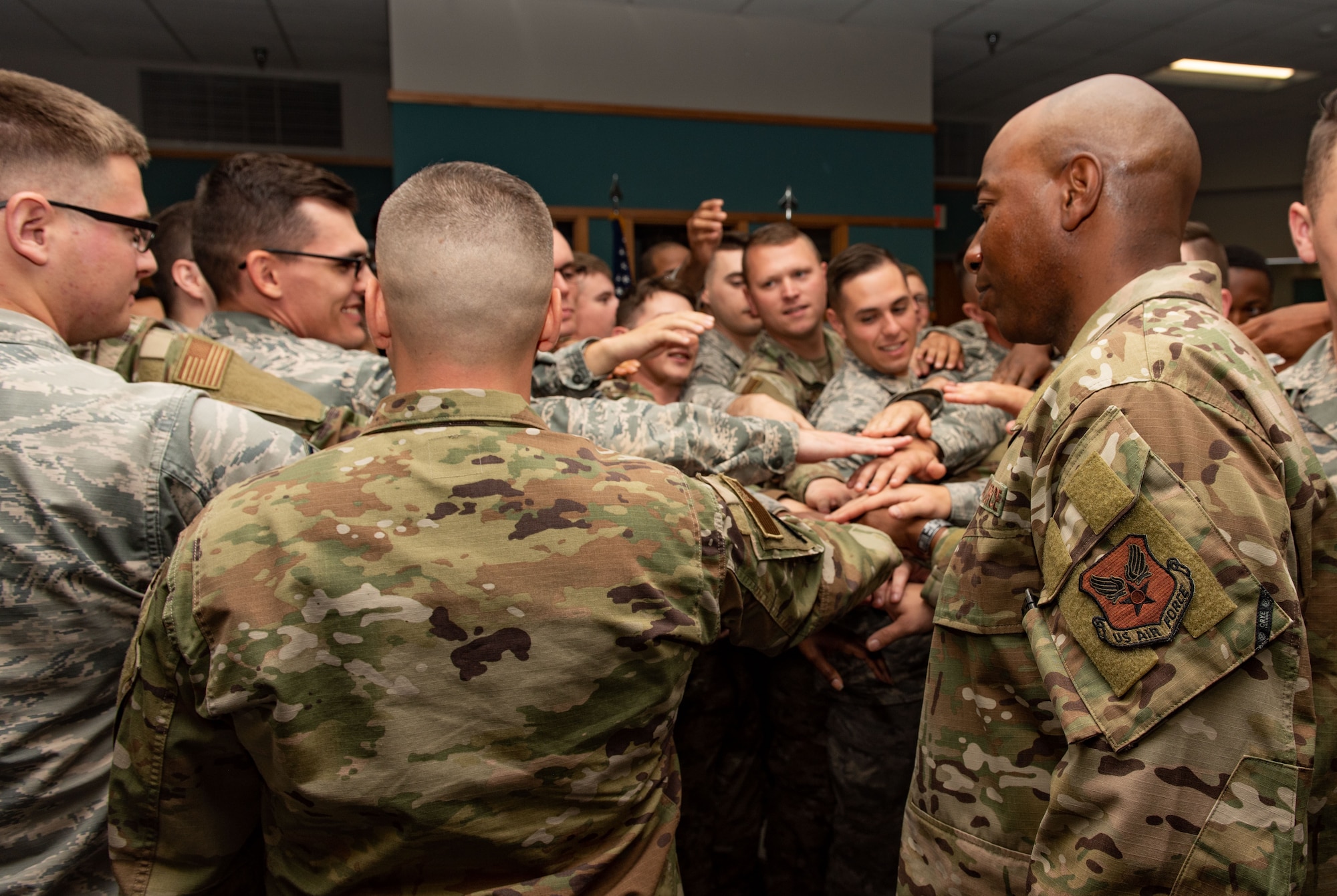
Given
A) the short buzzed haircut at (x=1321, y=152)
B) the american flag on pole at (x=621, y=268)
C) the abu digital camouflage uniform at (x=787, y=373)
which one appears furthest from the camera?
the american flag on pole at (x=621, y=268)

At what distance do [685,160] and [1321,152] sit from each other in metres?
5.55

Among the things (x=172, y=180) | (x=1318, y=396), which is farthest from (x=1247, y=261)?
(x=172, y=180)

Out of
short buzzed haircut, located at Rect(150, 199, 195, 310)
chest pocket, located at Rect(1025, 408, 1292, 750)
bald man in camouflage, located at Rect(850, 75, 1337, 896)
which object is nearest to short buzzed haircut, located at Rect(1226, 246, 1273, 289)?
bald man in camouflage, located at Rect(850, 75, 1337, 896)

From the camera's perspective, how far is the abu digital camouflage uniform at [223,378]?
1521 mm

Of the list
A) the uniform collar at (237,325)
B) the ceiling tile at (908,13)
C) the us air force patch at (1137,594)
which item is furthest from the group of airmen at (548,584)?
the ceiling tile at (908,13)

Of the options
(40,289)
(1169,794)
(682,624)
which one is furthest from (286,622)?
(1169,794)

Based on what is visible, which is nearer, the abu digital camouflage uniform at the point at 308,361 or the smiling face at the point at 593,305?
the abu digital camouflage uniform at the point at 308,361

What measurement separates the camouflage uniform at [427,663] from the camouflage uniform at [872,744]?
92 cm

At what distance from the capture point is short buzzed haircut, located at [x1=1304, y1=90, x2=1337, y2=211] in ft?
4.91

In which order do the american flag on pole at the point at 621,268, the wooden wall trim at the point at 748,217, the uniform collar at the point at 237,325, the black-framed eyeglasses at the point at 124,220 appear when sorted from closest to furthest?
the black-framed eyeglasses at the point at 124,220
the uniform collar at the point at 237,325
the american flag on pole at the point at 621,268
the wooden wall trim at the point at 748,217

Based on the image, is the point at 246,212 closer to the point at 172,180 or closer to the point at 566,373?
the point at 566,373

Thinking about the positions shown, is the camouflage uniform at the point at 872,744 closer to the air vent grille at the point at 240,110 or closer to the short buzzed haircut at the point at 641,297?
the short buzzed haircut at the point at 641,297

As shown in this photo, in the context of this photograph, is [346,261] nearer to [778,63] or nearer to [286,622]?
[286,622]

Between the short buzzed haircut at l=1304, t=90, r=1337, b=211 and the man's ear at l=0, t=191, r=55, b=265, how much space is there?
2.11 metres
